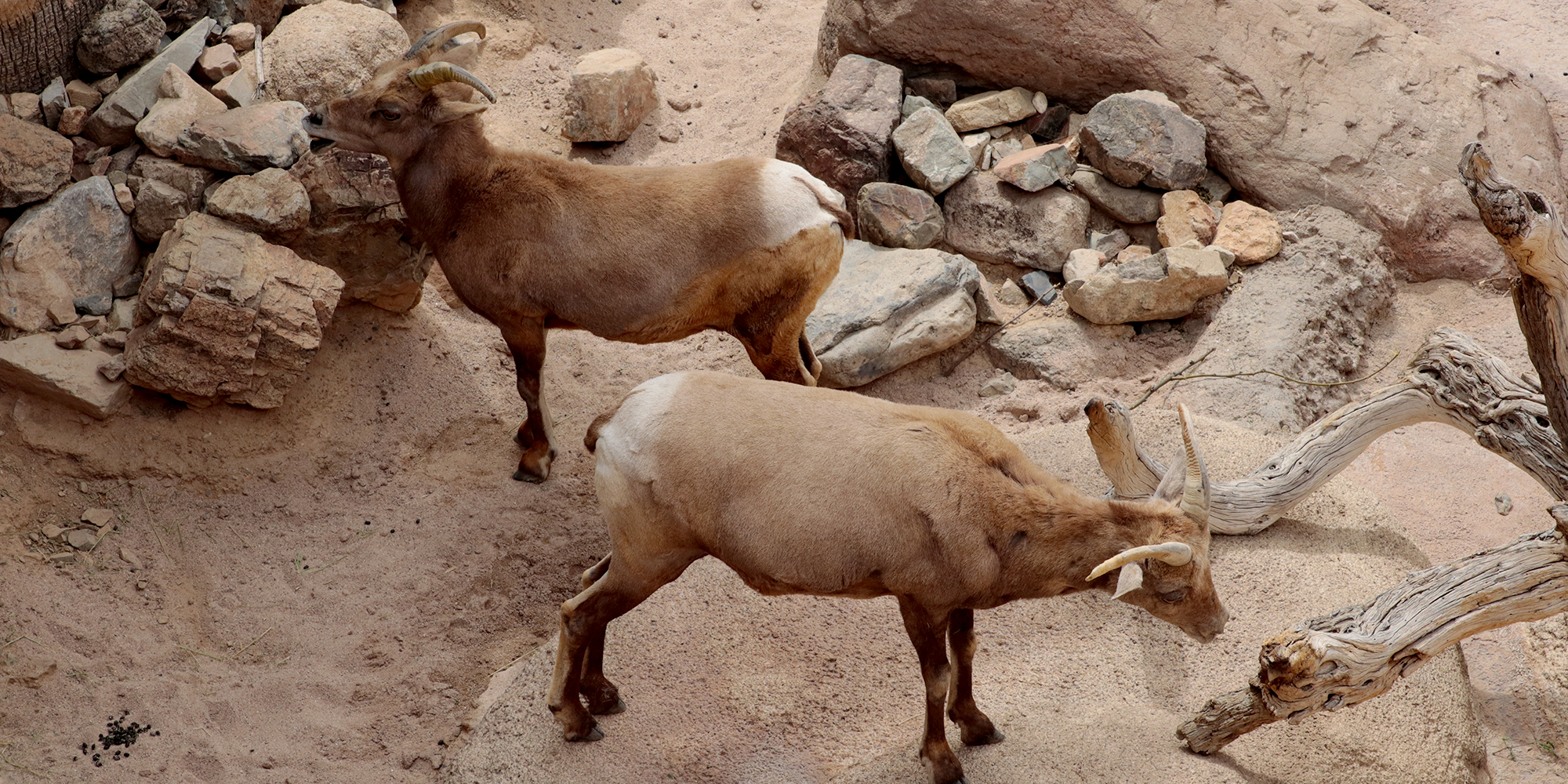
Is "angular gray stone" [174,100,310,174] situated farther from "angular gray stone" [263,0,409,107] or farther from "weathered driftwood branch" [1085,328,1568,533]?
"weathered driftwood branch" [1085,328,1568,533]

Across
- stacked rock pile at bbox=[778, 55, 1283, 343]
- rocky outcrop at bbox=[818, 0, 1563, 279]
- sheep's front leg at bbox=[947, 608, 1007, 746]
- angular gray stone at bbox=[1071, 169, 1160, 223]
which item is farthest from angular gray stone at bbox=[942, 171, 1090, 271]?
sheep's front leg at bbox=[947, 608, 1007, 746]

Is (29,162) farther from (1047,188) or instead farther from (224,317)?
(1047,188)

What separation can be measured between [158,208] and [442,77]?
7.25 ft

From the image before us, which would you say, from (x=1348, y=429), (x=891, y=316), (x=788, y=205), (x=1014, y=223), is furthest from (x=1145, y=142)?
(x=788, y=205)

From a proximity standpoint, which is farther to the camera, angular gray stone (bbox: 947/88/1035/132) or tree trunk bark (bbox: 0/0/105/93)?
angular gray stone (bbox: 947/88/1035/132)

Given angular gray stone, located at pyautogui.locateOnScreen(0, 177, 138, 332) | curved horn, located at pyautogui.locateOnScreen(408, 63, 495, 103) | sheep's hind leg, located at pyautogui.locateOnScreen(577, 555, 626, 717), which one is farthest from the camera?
angular gray stone, located at pyautogui.locateOnScreen(0, 177, 138, 332)

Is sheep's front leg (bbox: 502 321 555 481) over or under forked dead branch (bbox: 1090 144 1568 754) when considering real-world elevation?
under

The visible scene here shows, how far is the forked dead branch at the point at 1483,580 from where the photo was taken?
4613 millimetres

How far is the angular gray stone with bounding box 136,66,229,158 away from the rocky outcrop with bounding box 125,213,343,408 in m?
0.62

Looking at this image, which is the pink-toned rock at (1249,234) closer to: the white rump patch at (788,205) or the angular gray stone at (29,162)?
the white rump patch at (788,205)

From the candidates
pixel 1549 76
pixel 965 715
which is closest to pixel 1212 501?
pixel 965 715

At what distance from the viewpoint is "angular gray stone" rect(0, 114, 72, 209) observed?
7.02 metres

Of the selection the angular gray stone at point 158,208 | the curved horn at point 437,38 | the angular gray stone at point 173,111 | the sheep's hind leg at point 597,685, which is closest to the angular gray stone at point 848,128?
the curved horn at point 437,38

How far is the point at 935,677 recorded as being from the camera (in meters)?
4.89
